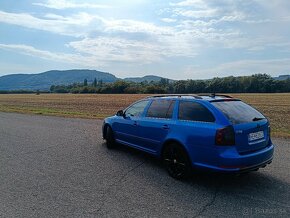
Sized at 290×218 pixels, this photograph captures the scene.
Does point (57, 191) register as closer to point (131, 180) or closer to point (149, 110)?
point (131, 180)

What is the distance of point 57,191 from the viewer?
4.95 meters

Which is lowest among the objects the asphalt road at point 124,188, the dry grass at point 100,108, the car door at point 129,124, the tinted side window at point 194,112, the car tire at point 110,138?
the dry grass at point 100,108

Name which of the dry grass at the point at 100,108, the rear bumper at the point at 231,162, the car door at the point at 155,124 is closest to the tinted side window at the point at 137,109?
the car door at the point at 155,124

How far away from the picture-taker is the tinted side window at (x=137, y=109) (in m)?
6.89

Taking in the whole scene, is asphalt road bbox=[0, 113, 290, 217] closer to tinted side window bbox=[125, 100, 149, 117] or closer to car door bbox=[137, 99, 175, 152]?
car door bbox=[137, 99, 175, 152]

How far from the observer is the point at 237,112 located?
521 cm

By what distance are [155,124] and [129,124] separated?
118 centimetres

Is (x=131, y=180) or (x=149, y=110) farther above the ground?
(x=149, y=110)

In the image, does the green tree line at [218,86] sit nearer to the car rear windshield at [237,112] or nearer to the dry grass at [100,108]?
the dry grass at [100,108]

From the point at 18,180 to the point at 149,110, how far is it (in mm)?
3063

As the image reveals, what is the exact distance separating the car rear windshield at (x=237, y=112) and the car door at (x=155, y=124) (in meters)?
1.08

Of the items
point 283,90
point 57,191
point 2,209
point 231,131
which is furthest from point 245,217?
point 283,90

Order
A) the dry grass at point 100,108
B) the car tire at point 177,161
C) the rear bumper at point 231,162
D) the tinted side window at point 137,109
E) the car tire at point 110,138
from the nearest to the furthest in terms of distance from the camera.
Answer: the rear bumper at point 231,162, the car tire at point 177,161, the tinted side window at point 137,109, the car tire at point 110,138, the dry grass at point 100,108

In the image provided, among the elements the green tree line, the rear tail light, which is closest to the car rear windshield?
the rear tail light
